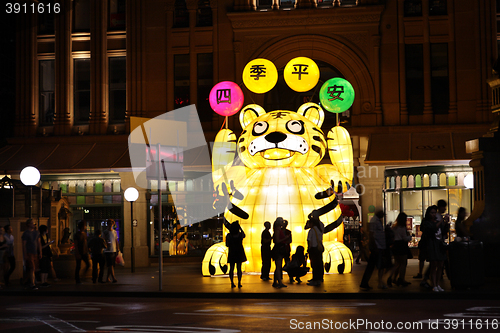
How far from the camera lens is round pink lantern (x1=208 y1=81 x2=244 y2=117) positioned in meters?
16.6

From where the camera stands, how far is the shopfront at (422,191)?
22109mm

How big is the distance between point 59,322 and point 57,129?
1648 centimetres

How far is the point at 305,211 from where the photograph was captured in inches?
599

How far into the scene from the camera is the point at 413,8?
76.2 ft

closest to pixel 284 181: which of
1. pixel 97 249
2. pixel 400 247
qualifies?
pixel 400 247

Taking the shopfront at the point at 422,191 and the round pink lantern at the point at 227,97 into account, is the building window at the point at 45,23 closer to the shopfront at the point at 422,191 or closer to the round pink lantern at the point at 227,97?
the round pink lantern at the point at 227,97

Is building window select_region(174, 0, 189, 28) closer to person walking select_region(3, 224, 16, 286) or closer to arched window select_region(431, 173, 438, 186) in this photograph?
arched window select_region(431, 173, 438, 186)

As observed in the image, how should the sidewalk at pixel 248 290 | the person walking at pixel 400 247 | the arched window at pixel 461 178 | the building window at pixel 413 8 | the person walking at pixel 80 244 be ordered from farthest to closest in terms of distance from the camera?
the building window at pixel 413 8 < the arched window at pixel 461 178 < the person walking at pixel 80 244 < the person walking at pixel 400 247 < the sidewalk at pixel 248 290

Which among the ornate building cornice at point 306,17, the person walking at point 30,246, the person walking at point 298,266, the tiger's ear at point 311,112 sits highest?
the ornate building cornice at point 306,17

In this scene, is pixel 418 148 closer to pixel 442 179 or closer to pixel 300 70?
pixel 442 179

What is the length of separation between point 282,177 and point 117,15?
12479 mm

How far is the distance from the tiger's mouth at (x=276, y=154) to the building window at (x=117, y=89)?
10.5 meters

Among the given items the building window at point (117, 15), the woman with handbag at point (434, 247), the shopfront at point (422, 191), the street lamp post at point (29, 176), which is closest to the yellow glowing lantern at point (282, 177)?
the woman with handbag at point (434, 247)

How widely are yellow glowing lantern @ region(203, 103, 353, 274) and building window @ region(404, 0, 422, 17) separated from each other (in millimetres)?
9221
